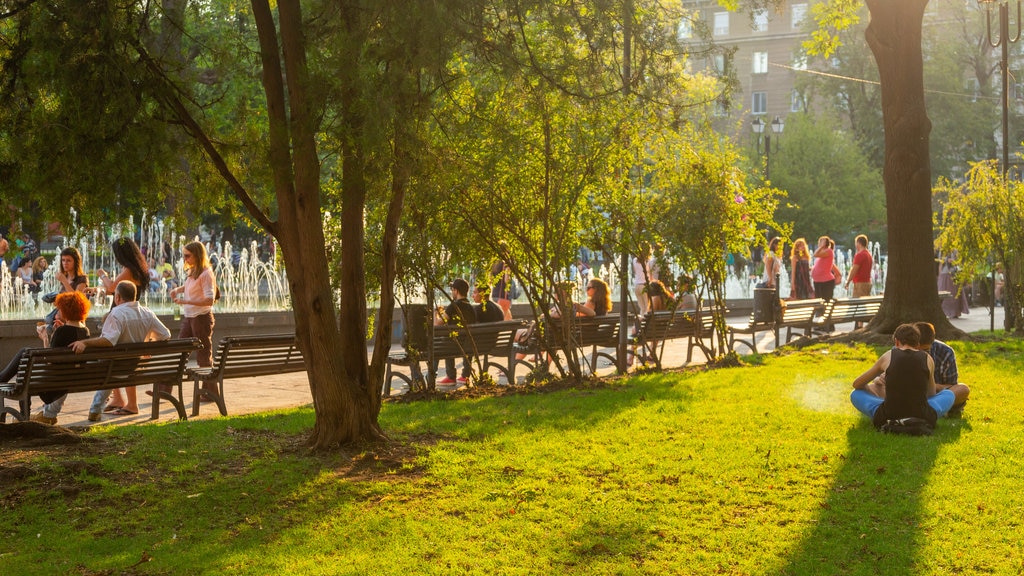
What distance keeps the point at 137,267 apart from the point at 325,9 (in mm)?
5314

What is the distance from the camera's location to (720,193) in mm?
13539

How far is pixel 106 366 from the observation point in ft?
32.8

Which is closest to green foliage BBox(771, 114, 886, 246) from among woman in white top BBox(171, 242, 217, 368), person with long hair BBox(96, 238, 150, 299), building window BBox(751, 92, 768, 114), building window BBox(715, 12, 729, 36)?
building window BBox(715, 12, 729, 36)

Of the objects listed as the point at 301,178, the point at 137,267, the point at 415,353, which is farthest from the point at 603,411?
the point at 137,267

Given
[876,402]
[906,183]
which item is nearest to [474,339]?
[876,402]

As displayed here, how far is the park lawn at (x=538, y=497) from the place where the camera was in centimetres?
571

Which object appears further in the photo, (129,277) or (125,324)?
(129,277)

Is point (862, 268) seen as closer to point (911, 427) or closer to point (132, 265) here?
point (911, 427)

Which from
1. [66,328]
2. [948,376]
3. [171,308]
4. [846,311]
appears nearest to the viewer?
[948,376]

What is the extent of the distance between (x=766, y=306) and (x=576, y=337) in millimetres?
4209

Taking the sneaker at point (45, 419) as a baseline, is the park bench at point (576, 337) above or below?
above

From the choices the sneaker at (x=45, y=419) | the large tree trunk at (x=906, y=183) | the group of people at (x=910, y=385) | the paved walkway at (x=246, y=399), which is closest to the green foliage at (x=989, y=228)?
the large tree trunk at (x=906, y=183)

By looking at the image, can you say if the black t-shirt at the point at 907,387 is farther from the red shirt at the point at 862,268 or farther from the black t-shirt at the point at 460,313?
the red shirt at the point at 862,268

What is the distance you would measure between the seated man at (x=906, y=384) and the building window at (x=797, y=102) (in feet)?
164
